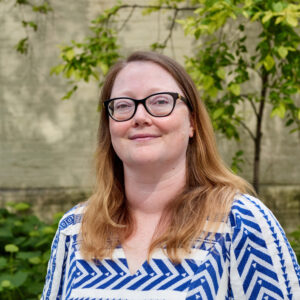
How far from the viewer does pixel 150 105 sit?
1.51 metres

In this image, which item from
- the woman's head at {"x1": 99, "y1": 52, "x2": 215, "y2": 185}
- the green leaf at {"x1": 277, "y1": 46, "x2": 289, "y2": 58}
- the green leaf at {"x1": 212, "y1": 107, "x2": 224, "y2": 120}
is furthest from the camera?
the green leaf at {"x1": 212, "y1": 107, "x2": 224, "y2": 120}

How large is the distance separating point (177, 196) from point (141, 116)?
0.30 meters

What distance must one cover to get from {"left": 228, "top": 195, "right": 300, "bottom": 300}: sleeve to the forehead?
0.48 metres

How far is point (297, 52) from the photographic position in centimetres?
355

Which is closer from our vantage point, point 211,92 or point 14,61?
point 211,92

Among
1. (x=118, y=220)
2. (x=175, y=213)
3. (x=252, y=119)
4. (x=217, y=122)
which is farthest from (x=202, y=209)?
(x=252, y=119)

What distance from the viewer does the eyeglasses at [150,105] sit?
4.97 feet

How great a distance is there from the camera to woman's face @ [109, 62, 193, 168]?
1513mm

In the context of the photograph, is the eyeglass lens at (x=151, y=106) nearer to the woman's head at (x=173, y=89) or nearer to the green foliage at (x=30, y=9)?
the woman's head at (x=173, y=89)

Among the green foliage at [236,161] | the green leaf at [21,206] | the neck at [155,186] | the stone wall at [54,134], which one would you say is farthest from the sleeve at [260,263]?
the green leaf at [21,206]

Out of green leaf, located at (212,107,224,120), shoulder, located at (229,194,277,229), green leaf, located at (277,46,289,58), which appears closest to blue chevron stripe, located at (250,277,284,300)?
shoulder, located at (229,194,277,229)

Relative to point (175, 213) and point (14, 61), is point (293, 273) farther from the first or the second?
point (14, 61)

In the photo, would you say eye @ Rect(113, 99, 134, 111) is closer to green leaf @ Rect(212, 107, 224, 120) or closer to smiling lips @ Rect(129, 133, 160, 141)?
smiling lips @ Rect(129, 133, 160, 141)

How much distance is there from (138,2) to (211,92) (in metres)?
2.14
